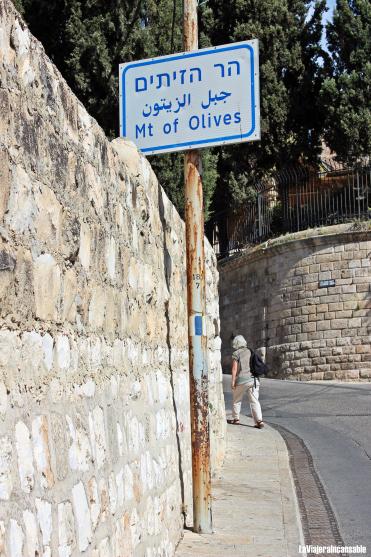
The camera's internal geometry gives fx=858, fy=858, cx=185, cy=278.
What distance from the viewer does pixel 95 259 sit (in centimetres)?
388

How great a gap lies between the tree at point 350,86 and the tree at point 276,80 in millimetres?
1207

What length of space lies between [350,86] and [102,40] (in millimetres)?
9943

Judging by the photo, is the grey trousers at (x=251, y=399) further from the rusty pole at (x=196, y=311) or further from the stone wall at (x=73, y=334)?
the stone wall at (x=73, y=334)

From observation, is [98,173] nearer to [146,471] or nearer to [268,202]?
[146,471]

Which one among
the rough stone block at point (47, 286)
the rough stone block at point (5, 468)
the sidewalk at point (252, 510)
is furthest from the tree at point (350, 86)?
the rough stone block at point (5, 468)

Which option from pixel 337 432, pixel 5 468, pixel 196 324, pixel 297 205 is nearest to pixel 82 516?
pixel 5 468

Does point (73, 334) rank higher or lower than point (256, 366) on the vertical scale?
higher

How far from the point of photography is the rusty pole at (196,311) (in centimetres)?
594

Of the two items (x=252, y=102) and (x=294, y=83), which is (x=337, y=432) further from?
(x=294, y=83)

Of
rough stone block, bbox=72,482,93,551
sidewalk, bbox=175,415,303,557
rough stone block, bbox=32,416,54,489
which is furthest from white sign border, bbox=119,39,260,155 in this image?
rough stone block, bbox=32,416,54,489

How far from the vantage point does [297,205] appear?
89.1ft

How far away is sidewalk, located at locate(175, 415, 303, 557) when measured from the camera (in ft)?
18.3

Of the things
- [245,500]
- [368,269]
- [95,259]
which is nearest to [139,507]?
[95,259]

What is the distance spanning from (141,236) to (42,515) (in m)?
2.58
